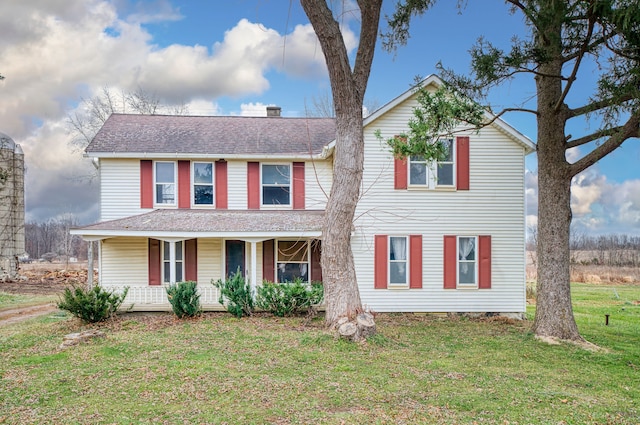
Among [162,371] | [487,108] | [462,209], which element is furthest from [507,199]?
[162,371]

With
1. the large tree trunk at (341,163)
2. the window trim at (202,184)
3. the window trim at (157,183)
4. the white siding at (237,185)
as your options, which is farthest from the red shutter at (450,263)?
the window trim at (157,183)

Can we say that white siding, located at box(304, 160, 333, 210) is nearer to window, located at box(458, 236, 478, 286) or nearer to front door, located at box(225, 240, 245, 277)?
front door, located at box(225, 240, 245, 277)

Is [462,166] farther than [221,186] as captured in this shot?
No

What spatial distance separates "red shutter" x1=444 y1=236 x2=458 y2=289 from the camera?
14.0 meters

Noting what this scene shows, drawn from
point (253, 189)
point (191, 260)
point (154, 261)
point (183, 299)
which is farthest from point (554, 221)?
point (154, 261)

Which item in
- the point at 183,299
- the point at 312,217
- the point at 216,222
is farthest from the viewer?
the point at 312,217

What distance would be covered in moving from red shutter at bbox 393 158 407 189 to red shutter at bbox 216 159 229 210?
213 inches

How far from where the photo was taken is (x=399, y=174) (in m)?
14.0

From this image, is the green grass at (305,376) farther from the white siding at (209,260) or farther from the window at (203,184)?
the window at (203,184)

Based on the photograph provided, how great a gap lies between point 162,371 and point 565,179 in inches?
375

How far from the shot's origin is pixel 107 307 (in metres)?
12.1

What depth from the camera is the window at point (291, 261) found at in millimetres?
14727

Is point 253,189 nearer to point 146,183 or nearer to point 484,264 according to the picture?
point 146,183

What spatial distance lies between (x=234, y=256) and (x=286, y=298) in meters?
2.83
